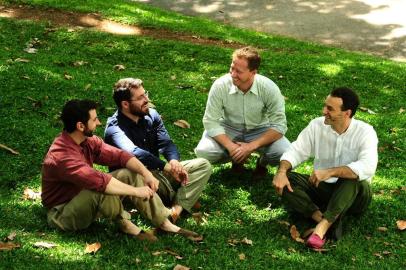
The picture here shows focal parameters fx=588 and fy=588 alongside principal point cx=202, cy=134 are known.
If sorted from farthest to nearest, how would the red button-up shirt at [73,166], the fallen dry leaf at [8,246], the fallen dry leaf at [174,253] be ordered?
the fallen dry leaf at [174,253] < the red button-up shirt at [73,166] < the fallen dry leaf at [8,246]

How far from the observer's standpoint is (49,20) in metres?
12.2

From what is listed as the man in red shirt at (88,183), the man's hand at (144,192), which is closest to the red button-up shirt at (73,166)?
the man in red shirt at (88,183)

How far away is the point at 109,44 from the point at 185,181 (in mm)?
6065

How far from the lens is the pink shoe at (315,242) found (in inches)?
213

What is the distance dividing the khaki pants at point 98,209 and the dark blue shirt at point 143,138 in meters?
0.38

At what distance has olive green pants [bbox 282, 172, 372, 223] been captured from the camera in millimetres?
5508

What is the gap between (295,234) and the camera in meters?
5.73

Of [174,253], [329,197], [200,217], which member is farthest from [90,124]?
[329,197]

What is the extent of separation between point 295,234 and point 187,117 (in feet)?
10.6

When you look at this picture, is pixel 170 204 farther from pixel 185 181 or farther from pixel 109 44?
pixel 109 44

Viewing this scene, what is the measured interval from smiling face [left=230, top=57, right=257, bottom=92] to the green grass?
1179mm

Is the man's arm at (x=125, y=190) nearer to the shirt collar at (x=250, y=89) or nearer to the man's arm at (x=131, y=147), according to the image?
the man's arm at (x=131, y=147)

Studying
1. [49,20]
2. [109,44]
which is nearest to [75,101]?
[109,44]

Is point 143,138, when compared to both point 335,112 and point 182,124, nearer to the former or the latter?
point 335,112
